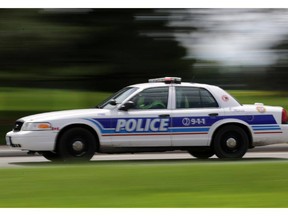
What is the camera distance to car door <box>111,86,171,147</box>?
14266 mm

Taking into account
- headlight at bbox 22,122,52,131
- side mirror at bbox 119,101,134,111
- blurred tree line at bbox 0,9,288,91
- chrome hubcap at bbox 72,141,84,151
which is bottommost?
chrome hubcap at bbox 72,141,84,151

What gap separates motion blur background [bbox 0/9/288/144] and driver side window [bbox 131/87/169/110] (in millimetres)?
9894

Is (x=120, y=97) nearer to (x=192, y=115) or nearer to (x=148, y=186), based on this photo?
(x=192, y=115)

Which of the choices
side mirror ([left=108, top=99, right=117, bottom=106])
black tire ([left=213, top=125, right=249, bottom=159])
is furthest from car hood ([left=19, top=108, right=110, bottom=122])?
black tire ([left=213, top=125, right=249, bottom=159])

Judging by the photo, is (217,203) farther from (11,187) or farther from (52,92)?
(52,92)

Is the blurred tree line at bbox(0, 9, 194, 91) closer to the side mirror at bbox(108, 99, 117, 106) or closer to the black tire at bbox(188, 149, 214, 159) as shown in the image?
the black tire at bbox(188, 149, 214, 159)

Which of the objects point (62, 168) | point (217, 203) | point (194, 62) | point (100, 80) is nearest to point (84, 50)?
point (100, 80)

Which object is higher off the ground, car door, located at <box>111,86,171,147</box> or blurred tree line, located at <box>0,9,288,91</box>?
blurred tree line, located at <box>0,9,288,91</box>

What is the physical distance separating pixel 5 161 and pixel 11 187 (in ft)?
20.0

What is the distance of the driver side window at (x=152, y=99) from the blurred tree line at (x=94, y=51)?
10.2m

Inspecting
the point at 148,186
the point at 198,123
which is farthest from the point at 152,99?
the point at 148,186

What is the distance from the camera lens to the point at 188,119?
14.5m

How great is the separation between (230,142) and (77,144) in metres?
2.94

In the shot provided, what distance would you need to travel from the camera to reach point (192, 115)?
14.5 m
